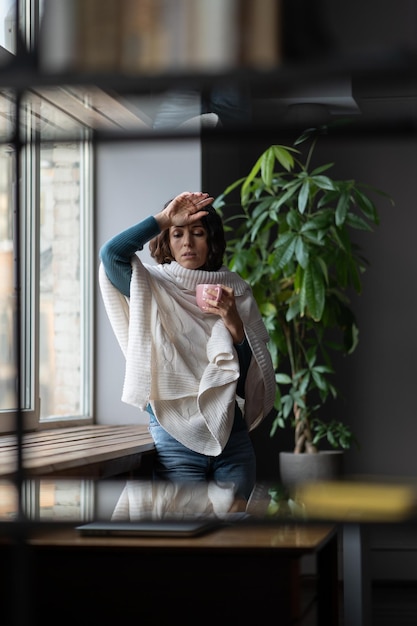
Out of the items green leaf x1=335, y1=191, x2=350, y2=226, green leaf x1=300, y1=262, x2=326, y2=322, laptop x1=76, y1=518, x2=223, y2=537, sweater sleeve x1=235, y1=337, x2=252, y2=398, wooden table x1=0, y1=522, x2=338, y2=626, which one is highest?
green leaf x1=335, y1=191, x2=350, y2=226

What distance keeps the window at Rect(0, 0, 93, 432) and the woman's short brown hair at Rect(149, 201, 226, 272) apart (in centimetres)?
59

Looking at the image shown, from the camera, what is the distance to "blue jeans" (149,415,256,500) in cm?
247

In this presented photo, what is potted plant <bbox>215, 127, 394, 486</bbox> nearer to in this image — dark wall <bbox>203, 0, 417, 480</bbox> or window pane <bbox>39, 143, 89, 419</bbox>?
dark wall <bbox>203, 0, 417, 480</bbox>

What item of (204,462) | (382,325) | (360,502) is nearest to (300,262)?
(382,325)

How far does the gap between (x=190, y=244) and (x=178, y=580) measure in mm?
1269

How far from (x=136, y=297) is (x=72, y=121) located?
4.63 feet

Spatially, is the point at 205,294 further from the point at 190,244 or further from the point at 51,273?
the point at 51,273

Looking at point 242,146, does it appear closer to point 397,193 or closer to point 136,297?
point 397,193

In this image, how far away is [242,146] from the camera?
4375 mm

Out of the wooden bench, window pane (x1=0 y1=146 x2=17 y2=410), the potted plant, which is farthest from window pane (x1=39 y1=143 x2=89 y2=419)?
the potted plant

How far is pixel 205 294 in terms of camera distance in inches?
104

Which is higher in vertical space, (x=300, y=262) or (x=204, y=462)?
(x=300, y=262)

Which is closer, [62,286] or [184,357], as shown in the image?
[184,357]

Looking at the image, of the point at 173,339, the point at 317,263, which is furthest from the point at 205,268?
the point at 317,263
